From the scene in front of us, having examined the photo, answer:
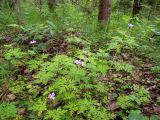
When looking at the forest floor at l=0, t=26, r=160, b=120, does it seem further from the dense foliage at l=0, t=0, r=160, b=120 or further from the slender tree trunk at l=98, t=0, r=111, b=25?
the slender tree trunk at l=98, t=0, r=111, b=25

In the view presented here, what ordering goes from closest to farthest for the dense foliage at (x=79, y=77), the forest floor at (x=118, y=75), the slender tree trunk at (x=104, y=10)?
the dense foliage at (x=79, y=77)
the forest floor at (x=118, y=75)
the slender tree trunk at (x=104, y=10)

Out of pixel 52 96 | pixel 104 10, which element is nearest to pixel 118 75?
pixel 52 96

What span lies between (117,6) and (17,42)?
7143 mm

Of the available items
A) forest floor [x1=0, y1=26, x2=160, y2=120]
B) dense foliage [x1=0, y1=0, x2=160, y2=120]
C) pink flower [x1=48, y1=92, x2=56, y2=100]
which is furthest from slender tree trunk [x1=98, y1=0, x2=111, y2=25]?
pink flower [x1=48, y1=92, x2=56, y2=100]

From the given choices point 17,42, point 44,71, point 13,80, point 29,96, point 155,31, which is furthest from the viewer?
point 155,31

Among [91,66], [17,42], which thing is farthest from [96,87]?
[17,42]

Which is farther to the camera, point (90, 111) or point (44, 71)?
point (44, 71)

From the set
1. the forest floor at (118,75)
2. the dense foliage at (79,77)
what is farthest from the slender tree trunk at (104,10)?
the forest floor at (118,75)

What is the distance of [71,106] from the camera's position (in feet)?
9.23

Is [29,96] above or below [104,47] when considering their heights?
below

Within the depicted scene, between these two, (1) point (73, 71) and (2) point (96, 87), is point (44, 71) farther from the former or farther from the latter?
(2) point (96, 87)

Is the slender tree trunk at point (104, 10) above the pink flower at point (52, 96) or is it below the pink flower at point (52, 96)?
above

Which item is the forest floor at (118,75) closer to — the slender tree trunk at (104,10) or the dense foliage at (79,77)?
the dense foliage at (79,77)

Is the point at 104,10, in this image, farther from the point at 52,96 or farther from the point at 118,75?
the point at 52,96
